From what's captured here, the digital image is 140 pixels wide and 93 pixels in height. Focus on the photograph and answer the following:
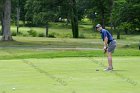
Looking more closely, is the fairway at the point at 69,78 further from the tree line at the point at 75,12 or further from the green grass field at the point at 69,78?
the tree line at the point at 75,12

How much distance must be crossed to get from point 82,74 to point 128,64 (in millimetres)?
4117

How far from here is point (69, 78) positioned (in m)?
14.3

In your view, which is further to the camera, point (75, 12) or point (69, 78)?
point (75, 12)

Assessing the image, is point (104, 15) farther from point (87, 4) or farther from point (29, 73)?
point (29, 73)

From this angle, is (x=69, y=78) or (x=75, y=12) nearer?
(x=69, y=78)

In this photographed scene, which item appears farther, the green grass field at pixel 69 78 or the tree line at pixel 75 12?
the tree line at pixel 75 12

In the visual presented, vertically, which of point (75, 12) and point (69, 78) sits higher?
point (75, 12)

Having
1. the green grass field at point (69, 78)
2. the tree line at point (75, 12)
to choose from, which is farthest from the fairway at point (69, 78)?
the tree line at point (75, 12)

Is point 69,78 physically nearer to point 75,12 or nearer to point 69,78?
point 69,78

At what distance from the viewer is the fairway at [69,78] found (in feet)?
39.1

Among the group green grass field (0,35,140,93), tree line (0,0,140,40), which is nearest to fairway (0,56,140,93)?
green grass field (0,35,140,93)

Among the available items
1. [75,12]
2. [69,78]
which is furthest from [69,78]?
[75,12]

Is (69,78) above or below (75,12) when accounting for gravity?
below

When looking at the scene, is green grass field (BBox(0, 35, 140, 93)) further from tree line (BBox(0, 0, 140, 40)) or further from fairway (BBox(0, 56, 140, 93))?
tree line (BBox(0, 0, 140, 40))
